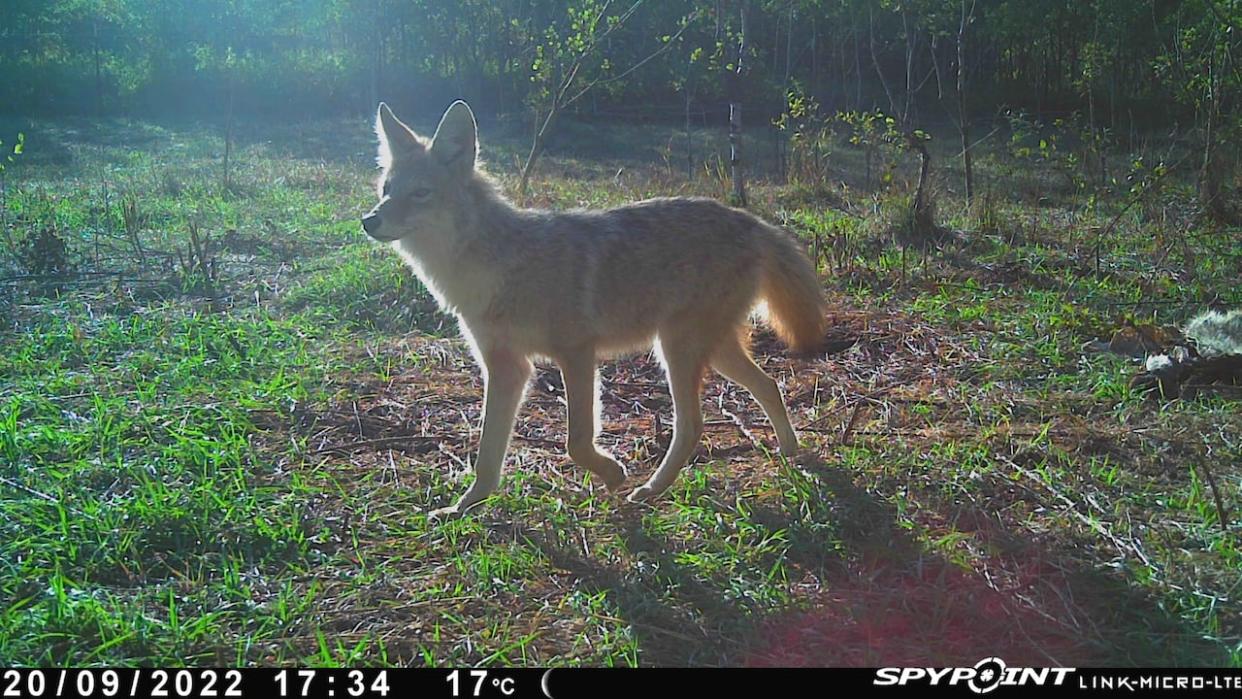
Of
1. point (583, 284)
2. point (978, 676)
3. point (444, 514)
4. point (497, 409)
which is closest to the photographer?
point (978, 676)

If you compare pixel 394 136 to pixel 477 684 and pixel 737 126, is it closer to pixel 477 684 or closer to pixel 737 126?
pixel 477 684

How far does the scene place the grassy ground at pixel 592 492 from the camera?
3.11m

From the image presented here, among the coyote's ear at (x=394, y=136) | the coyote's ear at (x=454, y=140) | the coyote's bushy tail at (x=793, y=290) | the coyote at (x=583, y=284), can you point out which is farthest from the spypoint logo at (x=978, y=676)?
the coyote's ear at (x=394, y=136)

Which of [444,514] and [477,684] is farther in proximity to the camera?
[444,514]

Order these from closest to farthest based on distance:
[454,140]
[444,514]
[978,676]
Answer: [978,676] → [444,514] → [454,140]

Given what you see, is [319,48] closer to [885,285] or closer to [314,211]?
[314,211]

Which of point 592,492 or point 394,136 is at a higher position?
point 394,136

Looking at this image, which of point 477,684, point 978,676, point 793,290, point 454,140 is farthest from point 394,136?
point 978,676

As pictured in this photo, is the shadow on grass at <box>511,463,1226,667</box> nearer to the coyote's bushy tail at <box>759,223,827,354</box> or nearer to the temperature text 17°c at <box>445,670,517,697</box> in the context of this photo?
the temperature text 17°c at <box>445,670,517,697</box>

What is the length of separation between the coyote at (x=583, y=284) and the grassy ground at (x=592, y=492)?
309mm

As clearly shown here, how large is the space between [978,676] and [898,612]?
0.44 m

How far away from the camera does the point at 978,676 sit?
2.81m

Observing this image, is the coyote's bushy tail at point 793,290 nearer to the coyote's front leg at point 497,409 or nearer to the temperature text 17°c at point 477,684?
the coyote's front leg at point 497,409

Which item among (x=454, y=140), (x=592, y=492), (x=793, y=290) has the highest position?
(x=454, y=140)
